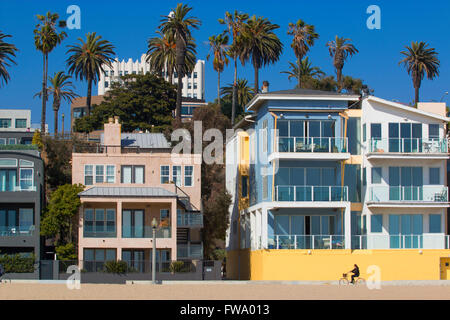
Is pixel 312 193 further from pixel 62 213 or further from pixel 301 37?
pixel 301 37

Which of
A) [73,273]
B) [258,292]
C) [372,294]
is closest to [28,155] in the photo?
[73,273]

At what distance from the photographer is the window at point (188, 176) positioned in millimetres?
70000

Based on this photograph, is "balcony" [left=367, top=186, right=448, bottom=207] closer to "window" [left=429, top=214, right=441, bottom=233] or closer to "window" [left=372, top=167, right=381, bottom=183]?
"window" [left=372, top=167, right=381, bottom=183]

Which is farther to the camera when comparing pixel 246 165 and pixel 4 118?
pixel 4 118

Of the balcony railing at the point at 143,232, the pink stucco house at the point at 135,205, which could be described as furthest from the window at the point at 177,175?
the balcony railing at the point at 143,232

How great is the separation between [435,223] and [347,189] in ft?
20.0

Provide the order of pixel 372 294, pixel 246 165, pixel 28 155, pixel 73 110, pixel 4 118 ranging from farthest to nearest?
pixel 73 110 < pixel 4 118 < pixel 246 165 < pixel 28 155 < pixel 372 294

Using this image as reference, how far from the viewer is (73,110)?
135000 mm

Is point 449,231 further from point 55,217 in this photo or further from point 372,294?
point 55,217

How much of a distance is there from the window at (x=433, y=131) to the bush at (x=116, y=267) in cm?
2117

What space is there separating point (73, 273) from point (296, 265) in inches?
533

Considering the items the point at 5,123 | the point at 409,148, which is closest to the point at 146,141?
the point at 409,148

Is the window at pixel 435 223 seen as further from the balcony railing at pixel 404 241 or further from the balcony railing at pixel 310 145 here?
the balcony railing at pixel 310 145

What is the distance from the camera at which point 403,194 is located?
6362 cm
